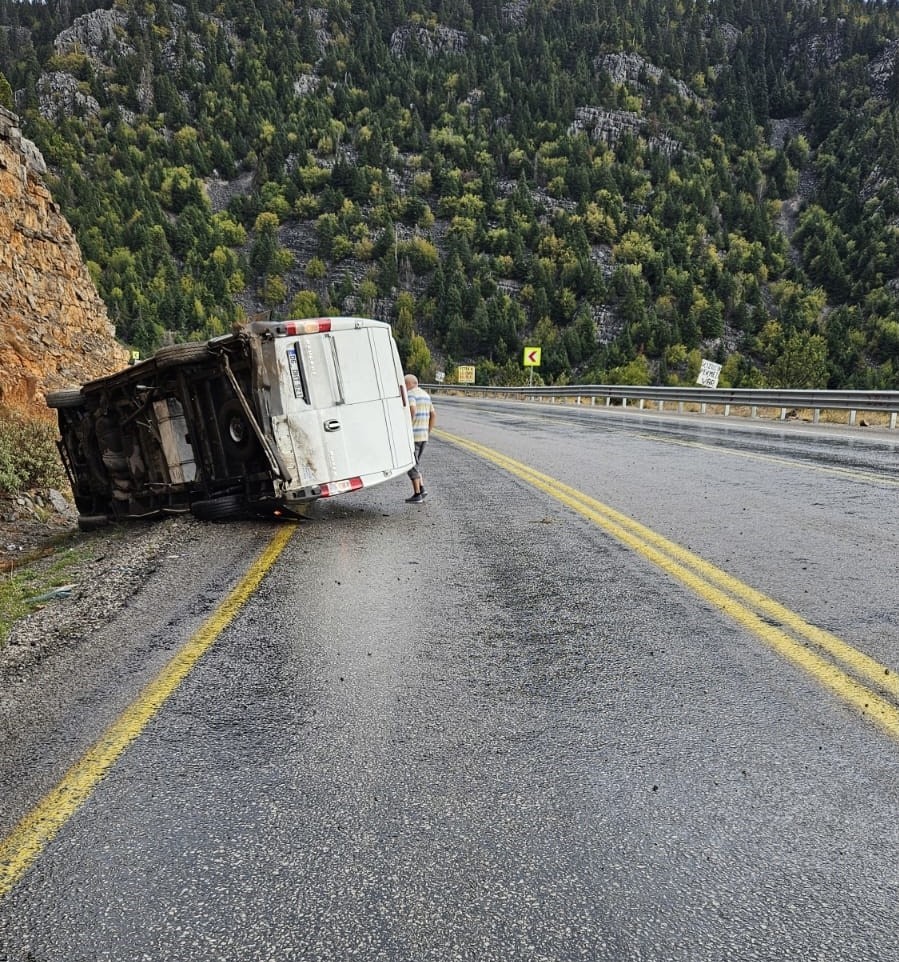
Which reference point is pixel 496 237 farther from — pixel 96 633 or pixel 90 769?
pixel 90 769

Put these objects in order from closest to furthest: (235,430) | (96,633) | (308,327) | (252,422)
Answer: (96,633) < (252,422) < (308,327) < (235,430)

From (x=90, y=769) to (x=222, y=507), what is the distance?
5.00 m

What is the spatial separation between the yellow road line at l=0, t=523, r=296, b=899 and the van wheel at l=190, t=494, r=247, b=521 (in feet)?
10.3

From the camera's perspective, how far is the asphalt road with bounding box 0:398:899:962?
1.87 metres

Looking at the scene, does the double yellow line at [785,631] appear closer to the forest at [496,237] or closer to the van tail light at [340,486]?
the van tail light at [340,486]

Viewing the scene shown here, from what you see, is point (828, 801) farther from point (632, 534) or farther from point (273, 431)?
point (273, 431)

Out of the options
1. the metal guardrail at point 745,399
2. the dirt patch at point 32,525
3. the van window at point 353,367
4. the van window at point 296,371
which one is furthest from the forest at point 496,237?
the van window at point 296,371

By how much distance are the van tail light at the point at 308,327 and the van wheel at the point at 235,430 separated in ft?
2.99

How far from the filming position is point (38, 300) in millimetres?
17062

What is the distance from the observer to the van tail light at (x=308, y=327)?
7.10 metres

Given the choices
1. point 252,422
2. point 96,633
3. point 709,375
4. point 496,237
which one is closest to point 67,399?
point 252,422

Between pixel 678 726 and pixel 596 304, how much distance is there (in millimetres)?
150725

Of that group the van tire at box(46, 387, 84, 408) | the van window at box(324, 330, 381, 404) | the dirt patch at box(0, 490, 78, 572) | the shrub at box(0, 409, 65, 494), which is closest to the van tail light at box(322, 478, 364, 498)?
the van window at box(324, 330, 381, 404)

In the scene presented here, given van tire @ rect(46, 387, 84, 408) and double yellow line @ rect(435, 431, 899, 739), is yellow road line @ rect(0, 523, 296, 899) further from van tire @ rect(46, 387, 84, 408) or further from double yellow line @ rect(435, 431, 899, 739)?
van tire @ rect(46, 387, 84, 408)
